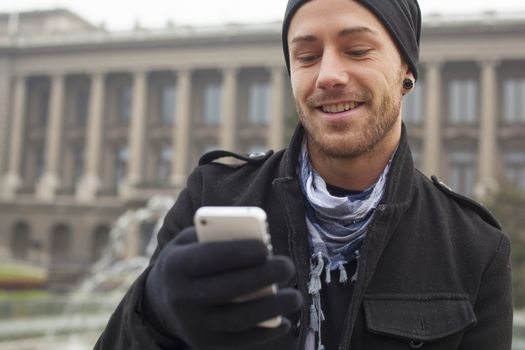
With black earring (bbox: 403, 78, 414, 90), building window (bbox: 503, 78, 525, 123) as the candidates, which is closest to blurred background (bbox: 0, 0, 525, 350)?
building window (bbox: 503, 78, 525, 123)

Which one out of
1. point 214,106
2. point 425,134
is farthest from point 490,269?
point 214,106

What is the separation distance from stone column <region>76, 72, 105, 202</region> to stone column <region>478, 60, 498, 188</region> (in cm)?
2937

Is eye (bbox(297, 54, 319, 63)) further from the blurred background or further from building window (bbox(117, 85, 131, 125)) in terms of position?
building window (bbox(117, 85, 131, 125))

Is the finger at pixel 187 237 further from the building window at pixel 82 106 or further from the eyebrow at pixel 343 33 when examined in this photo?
the building window at pixel 82 106

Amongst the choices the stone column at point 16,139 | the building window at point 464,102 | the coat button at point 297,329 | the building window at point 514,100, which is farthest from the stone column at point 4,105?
the coat button at point 297,329

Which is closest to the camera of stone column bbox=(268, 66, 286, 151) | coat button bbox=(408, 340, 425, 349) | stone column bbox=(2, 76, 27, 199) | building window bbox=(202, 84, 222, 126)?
coat button bbox=(408, 340, 425, 349)

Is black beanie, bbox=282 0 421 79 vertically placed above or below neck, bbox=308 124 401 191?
above

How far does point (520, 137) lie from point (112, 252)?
1213 inches

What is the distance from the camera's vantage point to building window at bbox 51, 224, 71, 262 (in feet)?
182

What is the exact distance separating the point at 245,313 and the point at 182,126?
53.4m

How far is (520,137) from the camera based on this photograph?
49250 millimetres

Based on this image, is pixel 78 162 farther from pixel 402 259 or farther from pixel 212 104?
pixel 402 259

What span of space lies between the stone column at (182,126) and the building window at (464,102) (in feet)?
65.6

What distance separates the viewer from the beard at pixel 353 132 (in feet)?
7.39
